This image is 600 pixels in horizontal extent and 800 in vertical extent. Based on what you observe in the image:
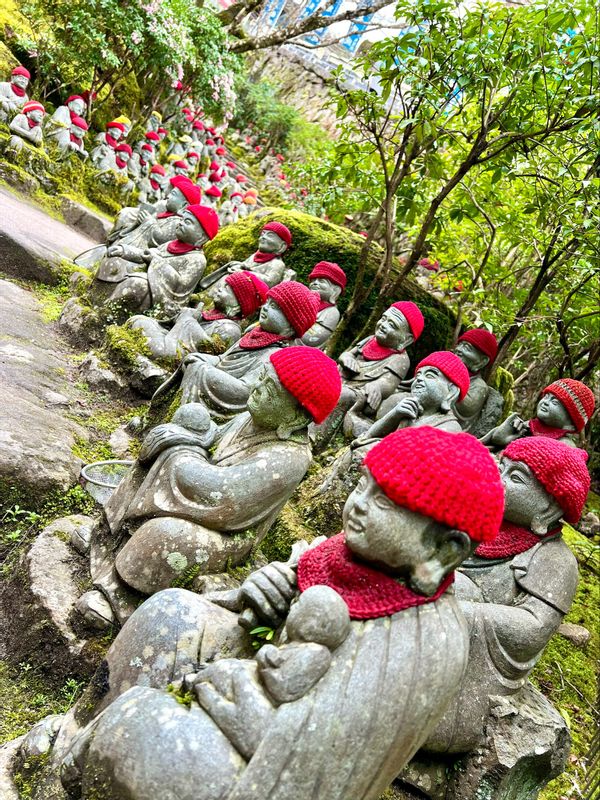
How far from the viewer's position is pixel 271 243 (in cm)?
780

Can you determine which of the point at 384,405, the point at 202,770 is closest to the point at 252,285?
the point at 384,405

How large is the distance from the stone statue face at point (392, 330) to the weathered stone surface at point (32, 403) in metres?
3.50

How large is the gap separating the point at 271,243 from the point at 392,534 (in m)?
6.40

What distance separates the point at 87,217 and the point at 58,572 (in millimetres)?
10697

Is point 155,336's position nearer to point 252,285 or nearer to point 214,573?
point 252,285

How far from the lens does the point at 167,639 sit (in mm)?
2379

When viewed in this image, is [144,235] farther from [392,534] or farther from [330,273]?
[392,534]

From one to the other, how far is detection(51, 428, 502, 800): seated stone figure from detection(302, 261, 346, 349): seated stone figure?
519 centimetres

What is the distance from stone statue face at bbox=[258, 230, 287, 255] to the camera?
7.80 metres

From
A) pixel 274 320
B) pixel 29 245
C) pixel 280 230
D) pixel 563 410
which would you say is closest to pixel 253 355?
pixel 274 320

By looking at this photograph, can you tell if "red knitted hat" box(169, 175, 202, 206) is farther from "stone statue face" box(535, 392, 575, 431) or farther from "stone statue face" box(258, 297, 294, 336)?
"stone statue face" box(535, 392, 575, 431)

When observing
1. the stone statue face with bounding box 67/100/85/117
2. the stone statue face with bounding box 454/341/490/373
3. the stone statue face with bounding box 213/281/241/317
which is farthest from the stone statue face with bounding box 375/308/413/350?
the stone statue face with bounding box 67/100/85/117

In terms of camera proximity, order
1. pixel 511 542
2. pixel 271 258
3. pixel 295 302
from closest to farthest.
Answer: pixel 511 542 < pixel 295 302 < pixel 271 258

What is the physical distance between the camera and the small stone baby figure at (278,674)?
1.83m
